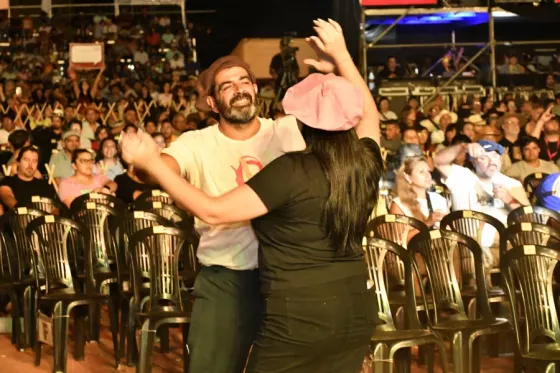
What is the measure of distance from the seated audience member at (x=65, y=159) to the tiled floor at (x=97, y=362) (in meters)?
4.47

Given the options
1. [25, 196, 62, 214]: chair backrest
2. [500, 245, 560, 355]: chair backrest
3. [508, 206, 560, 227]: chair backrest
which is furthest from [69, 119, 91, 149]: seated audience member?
[500, 245, 560, 355]: chair backrest

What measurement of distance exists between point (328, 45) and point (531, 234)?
12.0ft

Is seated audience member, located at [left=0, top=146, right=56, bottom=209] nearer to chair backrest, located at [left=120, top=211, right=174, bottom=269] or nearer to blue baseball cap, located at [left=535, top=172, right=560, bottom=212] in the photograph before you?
chair backrest, located at [left=120, top=211, right=174, bottom=269]

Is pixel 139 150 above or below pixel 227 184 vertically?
above

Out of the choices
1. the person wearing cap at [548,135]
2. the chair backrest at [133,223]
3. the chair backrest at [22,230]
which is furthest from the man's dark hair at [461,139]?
the chair backrest at [22,230]

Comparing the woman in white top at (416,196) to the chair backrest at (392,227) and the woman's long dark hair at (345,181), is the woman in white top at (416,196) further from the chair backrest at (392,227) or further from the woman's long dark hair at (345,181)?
the woman's long dark hair at (345,181)

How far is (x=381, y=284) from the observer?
20.4ft

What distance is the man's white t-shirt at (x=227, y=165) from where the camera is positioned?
418 cm

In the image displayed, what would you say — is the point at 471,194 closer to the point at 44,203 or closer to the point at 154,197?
the point at 154,197

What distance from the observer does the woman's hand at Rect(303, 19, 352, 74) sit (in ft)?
13.3

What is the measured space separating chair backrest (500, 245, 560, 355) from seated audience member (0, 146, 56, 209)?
506 centimetres

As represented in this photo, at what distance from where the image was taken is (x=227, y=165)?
430cm

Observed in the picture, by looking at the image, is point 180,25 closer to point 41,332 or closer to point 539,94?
point 539,94

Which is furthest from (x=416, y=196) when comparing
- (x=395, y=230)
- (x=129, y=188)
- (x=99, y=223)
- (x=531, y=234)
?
(x=129, y=188)
